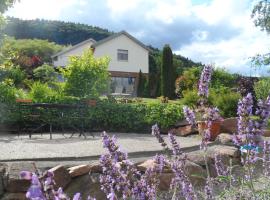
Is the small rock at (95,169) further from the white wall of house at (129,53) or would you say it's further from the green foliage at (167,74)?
the white wall of house at (129,53)

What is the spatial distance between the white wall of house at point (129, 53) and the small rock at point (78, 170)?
4006cm

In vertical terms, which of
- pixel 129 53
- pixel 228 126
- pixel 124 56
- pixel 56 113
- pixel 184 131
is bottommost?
pixel 184 131

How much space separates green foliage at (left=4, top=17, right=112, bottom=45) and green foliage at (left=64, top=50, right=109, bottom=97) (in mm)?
72611

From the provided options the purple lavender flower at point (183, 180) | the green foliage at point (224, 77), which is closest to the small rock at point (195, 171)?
the purple lavender flower at point (183, 180)

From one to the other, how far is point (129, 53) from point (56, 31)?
54.1 meters

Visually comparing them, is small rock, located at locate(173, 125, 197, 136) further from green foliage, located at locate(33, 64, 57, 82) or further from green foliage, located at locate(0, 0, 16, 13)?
green foliage, located at locate(33, 64, 57, 82)

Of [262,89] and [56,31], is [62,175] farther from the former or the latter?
[56,31]

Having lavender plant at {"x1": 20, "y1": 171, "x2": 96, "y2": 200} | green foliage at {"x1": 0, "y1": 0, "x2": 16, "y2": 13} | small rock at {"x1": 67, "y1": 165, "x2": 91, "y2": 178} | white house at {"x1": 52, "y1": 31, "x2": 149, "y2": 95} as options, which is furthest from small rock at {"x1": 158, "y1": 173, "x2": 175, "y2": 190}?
white house at {"x1": 52, "y1": 31, "x2": 149, "y2": 95}

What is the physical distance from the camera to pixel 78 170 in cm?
555

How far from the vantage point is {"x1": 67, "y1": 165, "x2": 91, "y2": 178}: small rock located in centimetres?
552

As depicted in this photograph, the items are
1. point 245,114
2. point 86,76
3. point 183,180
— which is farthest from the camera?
point 86,76

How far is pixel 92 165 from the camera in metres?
5.68

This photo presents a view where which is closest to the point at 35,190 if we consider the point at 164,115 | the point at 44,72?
the point at 164,115

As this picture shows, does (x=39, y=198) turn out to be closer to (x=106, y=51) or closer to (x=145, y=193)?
(x=145, y=193)
